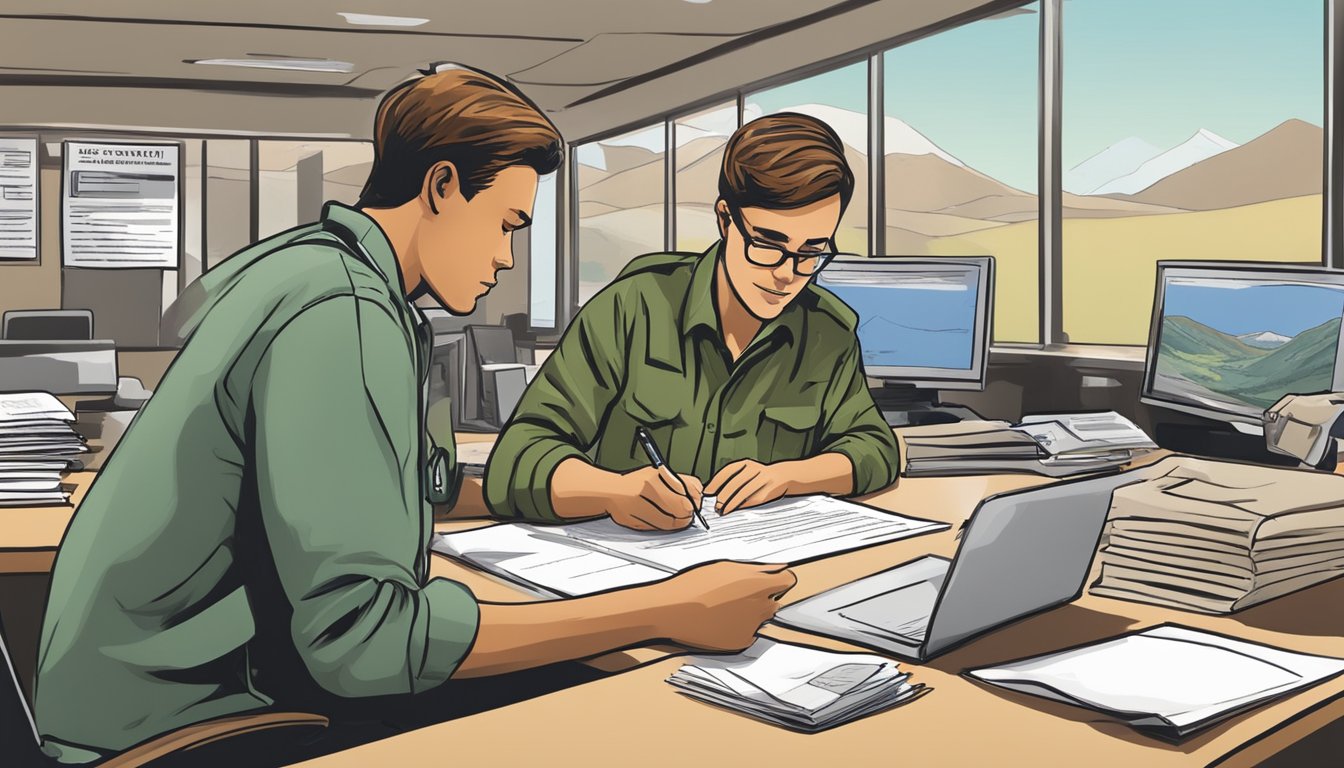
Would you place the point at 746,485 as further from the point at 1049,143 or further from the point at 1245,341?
the point at 1049,143

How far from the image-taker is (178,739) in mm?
957

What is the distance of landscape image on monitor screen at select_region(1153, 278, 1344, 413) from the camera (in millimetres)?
2113

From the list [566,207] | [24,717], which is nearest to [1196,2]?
[566,207]

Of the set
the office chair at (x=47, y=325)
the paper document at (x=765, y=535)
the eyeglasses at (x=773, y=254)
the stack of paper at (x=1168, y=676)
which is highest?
the office chair at (x=47, y=325)

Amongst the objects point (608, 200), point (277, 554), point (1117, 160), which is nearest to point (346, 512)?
point (277, 554)

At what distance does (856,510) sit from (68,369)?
2.11m

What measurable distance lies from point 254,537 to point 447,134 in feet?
1.57

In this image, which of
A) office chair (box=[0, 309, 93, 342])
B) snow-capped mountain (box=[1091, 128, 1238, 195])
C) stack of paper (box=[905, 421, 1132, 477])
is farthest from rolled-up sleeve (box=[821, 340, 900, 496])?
snow-capped mountain (box=[1091, 128, 1238, 195])

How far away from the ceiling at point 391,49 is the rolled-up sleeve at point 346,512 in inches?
126

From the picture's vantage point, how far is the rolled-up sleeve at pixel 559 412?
5.84ft

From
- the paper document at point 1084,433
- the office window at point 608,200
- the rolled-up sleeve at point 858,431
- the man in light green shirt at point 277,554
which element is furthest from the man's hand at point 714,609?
the office window at point 608,200

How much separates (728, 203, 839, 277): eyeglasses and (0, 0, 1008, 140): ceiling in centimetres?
230

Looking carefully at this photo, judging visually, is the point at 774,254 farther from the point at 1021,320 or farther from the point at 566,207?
the point at 566,207

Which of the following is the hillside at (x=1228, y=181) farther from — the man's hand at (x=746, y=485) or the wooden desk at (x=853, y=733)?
the wooden desk at (x=853, y=733)
